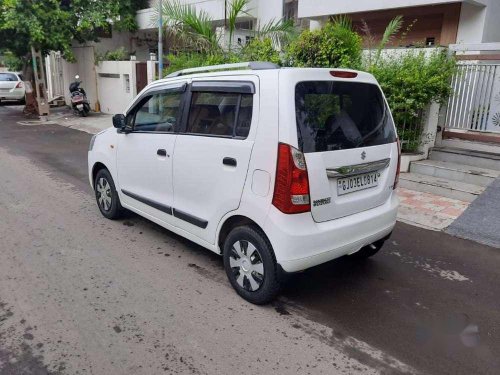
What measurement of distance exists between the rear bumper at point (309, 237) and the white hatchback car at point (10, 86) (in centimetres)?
2173

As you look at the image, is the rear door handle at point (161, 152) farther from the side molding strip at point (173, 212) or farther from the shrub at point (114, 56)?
the shrub at point (114, 56)

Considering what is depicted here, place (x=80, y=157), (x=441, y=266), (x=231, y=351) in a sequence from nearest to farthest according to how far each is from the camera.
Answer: (x=231, y=351), (x=441, y=266), (x=80, y=157)

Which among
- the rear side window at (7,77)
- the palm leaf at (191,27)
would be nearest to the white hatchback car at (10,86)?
the rear side window at (7,77)

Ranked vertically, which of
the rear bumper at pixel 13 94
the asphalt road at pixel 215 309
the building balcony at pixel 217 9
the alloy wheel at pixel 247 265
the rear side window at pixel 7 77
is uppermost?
the building balcony at pixel 217 9

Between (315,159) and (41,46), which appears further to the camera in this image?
(41,46)

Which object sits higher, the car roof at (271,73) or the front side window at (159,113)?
the car roof at (271,73)

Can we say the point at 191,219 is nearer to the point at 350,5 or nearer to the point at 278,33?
the point at 278,33

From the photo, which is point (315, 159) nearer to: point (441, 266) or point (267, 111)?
point (267, 111)

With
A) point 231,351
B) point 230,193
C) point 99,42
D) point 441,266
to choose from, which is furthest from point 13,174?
point 99,42

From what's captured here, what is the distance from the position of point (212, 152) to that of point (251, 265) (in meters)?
0.99

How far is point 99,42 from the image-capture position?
698 inches

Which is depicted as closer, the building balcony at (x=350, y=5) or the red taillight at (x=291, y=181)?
the red taillight at (x=291, y=181)

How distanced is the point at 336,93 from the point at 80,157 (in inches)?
291

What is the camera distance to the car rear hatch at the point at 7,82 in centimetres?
2111
